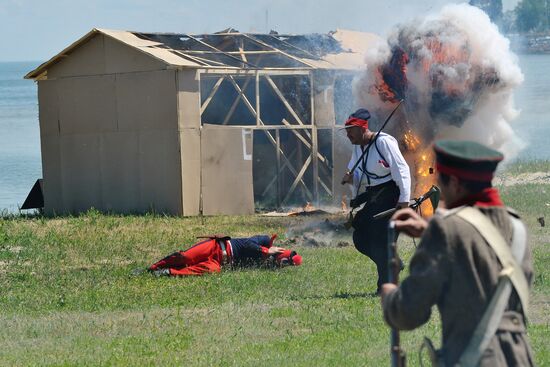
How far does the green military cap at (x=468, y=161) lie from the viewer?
14.1ft

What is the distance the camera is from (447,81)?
18.1m

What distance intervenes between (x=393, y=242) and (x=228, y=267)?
798 centimetres

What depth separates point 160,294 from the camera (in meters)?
11.2

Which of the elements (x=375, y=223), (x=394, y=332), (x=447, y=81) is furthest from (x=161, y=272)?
(x=394, y=332)

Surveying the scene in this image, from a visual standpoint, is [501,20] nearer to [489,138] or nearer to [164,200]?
[489,138]

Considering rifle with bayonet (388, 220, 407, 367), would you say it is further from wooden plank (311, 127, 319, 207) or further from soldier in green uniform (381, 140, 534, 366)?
wooden plank (311, 127, 319, 207)

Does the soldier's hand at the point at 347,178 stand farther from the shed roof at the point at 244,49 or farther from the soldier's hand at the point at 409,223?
the shed roof at the point at 244,49

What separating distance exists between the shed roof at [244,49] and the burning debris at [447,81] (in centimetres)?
174

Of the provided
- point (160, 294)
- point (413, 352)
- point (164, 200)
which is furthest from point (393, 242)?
point (164, 200)

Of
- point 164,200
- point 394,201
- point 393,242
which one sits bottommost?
point 164,200

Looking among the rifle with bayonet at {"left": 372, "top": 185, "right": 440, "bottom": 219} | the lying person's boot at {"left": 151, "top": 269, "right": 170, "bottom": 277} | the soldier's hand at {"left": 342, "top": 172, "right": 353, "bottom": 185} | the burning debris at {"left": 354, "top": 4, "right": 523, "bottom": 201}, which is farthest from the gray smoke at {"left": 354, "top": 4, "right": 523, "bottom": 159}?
the soldier's hand at {"left": 342, "top": 172, "right": 353, "bottom": 185}

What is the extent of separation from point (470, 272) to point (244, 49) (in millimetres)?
18585

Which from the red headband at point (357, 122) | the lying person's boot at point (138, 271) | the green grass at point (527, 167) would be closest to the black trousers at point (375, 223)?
the red headband at point (357, 122)

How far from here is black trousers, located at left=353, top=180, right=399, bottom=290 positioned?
1017cm
